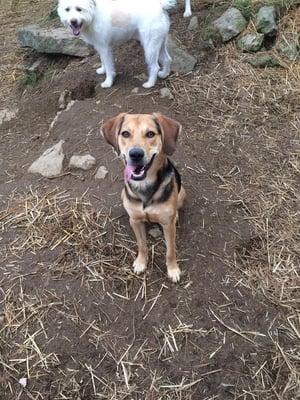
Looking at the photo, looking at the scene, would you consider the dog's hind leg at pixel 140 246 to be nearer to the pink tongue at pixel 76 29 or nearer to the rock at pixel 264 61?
the pink tongue at pixel 76 29

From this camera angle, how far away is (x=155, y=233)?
4.06 m

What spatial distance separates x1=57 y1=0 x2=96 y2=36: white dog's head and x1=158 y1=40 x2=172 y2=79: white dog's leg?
3.33 feet

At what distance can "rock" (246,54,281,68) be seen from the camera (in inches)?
234

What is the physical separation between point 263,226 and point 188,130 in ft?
4.95

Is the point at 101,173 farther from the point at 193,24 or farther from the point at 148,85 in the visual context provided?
the point at 193,24

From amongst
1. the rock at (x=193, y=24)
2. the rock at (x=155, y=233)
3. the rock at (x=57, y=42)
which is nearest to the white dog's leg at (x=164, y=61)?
the rock at (x=193, y=24)

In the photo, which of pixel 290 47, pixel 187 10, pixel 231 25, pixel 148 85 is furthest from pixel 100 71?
pixel 290 47

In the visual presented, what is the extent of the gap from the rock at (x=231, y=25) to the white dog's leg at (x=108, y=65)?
1.69 meters

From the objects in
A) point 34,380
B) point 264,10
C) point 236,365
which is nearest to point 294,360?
point 236,365

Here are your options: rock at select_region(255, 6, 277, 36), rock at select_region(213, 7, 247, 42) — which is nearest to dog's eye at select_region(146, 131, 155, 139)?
rock at select_region(213, 7, 247, 42)

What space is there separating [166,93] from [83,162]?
1.55 m

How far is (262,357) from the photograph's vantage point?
3256 millimetres

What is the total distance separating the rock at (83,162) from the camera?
182 inches

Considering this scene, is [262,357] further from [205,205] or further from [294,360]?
[205,205]
